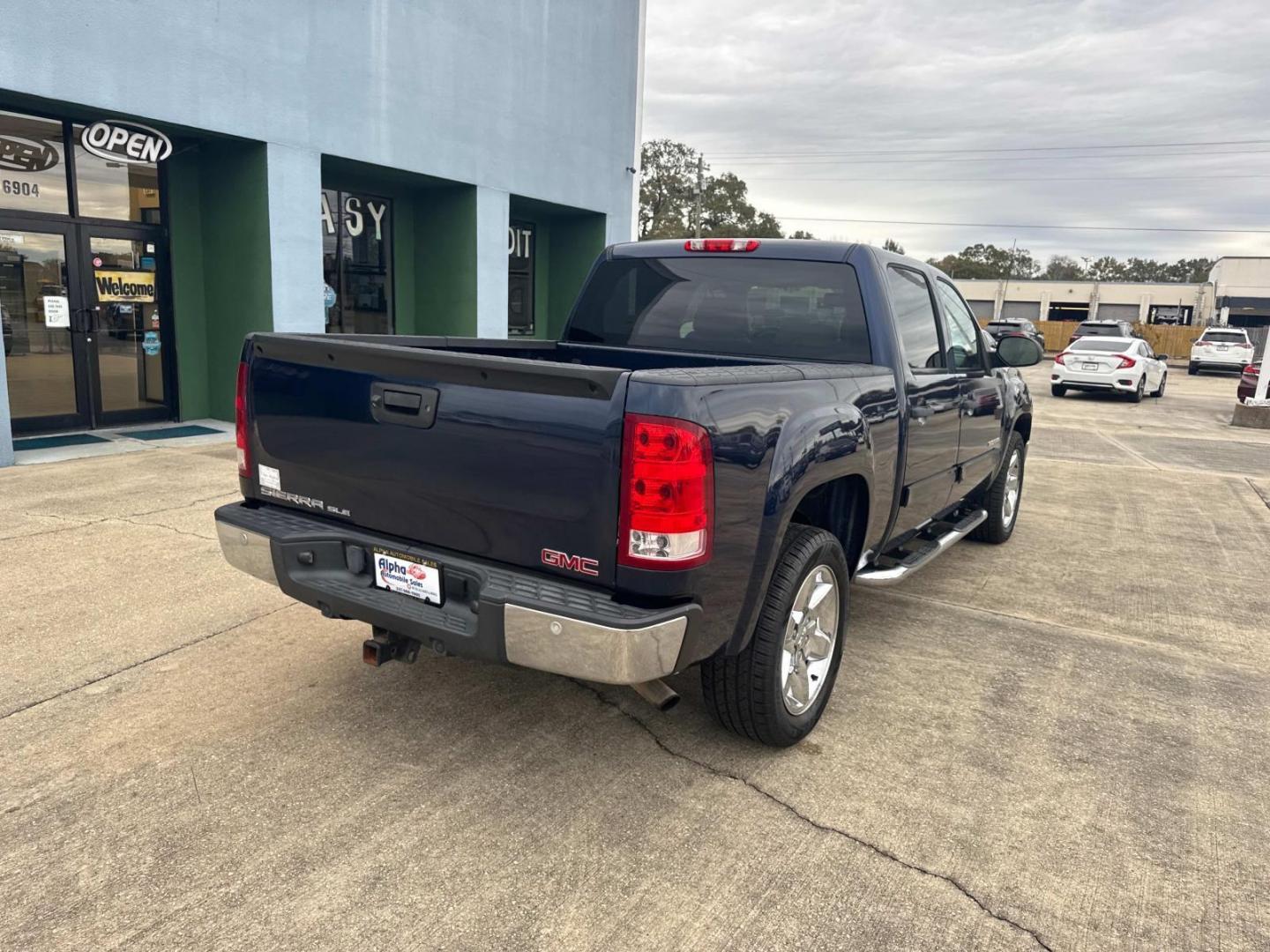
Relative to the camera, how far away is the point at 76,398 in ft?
32.3

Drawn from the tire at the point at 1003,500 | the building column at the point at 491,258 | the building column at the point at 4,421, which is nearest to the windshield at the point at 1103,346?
the building column at the point at 491,258

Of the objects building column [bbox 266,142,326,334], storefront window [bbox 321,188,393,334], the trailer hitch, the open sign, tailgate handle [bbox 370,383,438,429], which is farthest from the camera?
storefront window [bbox 321,188,393,334]

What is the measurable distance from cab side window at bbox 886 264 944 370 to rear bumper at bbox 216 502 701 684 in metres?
2.28

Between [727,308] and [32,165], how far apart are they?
833 centimetres

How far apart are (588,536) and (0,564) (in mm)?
4478

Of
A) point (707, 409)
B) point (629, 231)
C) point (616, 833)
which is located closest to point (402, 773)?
point (616, 833)

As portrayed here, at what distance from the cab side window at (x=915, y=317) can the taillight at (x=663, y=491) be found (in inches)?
79.1

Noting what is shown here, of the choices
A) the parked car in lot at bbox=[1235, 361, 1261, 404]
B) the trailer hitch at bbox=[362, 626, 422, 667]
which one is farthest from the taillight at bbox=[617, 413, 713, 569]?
the parked car in lot at bbox=[1235, 361, 1261, 404]

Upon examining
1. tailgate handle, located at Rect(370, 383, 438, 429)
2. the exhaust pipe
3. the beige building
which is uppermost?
the beige building

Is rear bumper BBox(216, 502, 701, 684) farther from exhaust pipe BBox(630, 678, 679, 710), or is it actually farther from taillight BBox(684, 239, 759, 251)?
taillight BBox(684, 239, 759, 251)

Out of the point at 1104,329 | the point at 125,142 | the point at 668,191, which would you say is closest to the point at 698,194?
the point at 668,191

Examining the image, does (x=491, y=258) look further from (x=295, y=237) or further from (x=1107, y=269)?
(x=1107, y=269)

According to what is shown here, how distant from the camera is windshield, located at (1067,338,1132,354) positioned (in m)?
20.3

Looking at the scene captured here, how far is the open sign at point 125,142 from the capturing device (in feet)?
29.2
